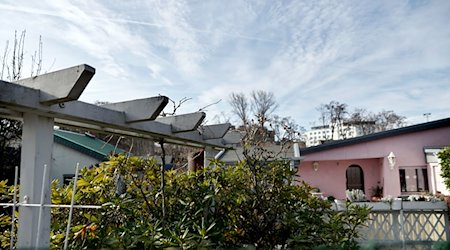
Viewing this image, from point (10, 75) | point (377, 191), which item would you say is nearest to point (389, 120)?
point (377, 191)

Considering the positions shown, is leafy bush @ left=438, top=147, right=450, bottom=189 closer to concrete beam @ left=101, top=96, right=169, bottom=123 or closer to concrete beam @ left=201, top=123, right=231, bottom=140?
concrete beam @ left=201, top=123, right=231, bottom=140

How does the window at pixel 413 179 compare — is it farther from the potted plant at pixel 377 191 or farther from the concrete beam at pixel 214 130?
the concrete beam at pixel 214 130

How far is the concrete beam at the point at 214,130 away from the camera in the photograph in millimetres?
5109

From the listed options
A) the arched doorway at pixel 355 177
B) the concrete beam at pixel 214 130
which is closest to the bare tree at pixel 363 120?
the arched doorway at pixel 355 177

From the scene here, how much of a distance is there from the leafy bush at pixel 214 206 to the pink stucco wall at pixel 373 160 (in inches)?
449

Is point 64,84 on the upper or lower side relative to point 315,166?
upper

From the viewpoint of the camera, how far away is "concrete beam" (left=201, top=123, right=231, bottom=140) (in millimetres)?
5109

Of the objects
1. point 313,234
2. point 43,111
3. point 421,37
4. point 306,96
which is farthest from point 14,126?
point 306,96

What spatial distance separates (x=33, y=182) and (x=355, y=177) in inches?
600

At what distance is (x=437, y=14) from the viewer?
23.6 ft

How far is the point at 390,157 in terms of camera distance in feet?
45.6

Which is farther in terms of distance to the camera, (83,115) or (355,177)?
(355,177)

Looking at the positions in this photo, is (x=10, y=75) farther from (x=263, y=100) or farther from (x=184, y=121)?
(x=263, y=100)

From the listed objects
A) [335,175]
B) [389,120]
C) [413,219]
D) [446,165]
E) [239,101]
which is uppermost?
[239,101]
